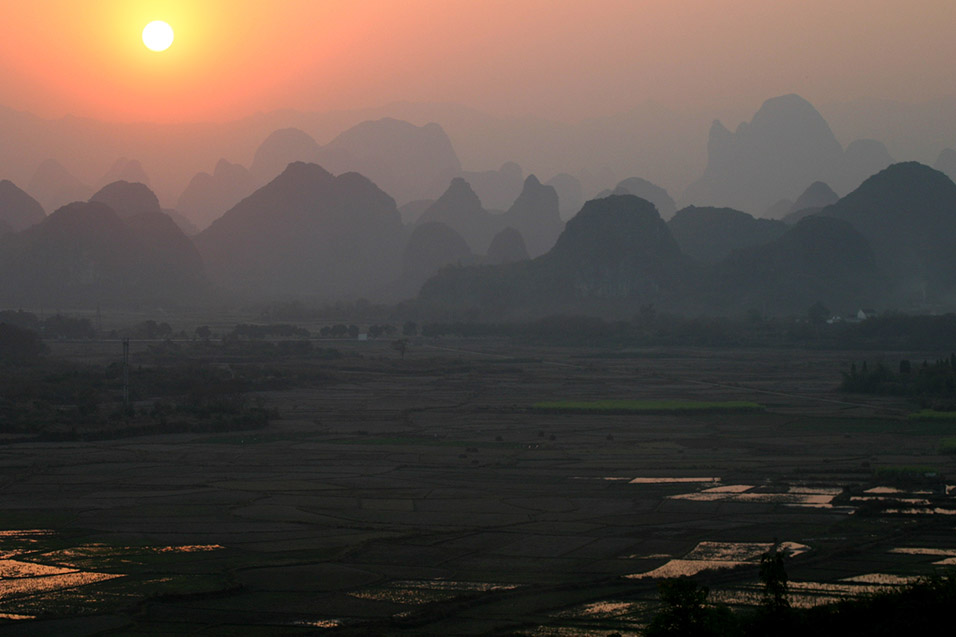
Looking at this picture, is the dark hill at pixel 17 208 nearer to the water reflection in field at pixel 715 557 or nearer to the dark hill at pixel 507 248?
the dark hill at pixel 507 248

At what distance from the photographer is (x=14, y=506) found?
20250 millimetres

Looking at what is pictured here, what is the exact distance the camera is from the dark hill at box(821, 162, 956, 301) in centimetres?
11475

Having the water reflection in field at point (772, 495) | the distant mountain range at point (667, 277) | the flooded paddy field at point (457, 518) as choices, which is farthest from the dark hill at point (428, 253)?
the water reflection in field at point (772, 495)

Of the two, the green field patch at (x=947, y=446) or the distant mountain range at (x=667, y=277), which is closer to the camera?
the green field patch at (x=947, y=446)

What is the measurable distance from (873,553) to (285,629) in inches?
356

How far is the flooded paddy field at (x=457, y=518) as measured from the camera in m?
14.3

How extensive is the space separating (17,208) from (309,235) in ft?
149

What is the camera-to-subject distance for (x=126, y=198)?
160 m

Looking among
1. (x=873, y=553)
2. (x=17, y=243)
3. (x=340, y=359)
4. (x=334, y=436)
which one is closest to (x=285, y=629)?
(x=873, y=553)

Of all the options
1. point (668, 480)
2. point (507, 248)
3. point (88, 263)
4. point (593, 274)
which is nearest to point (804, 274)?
point (593, 274)

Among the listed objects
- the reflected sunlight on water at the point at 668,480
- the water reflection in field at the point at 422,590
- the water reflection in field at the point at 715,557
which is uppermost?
the reflected sunlight on water at the point at 668,480

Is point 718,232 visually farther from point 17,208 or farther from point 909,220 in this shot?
point 17,208

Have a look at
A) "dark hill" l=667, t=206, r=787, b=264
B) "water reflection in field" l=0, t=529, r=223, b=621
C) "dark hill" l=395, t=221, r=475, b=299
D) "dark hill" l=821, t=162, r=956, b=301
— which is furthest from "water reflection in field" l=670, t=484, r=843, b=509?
"dark hill" l=395, t=221, r=475, b=299

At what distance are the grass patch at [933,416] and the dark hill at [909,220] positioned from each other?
270ft
